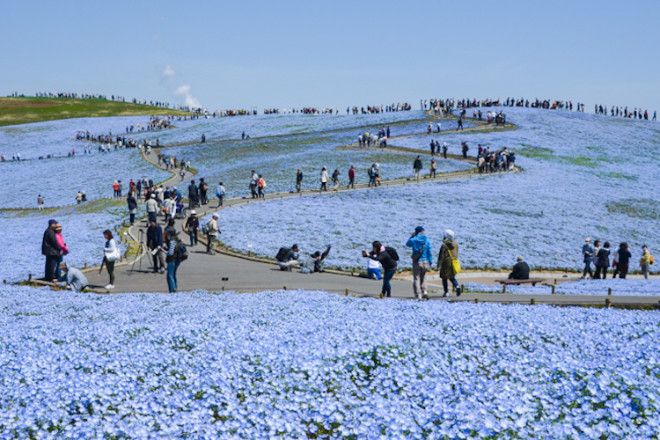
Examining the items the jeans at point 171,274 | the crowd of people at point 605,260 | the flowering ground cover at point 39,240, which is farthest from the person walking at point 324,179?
the jeans at point 171,274

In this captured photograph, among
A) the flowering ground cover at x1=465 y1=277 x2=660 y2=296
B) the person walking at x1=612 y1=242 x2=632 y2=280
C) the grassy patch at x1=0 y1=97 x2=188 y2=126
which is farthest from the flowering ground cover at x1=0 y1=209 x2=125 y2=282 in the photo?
the grassy patch at x1=0 y1=97 x2=188 y2=126

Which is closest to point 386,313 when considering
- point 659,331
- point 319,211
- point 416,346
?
point 416,346

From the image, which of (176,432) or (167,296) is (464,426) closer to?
(176,432)

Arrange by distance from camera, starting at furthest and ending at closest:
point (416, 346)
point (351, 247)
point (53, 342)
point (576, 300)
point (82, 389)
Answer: point (351, 247) < point (576, 300) < point (53, 342) < point (416, 346) < point (82, 389)

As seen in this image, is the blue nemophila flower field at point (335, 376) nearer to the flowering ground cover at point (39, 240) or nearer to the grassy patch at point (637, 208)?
the flowering ground cover at point (39, 240)

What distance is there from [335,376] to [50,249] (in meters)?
16.8

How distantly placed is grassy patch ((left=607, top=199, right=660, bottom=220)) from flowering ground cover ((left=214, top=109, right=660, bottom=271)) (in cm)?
9

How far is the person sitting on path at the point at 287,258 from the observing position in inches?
1135

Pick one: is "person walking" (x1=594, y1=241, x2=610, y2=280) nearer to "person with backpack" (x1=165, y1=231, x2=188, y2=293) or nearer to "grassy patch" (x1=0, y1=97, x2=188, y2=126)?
"person with backpack" (x1=165, y1=231, x2=188, y2=293)

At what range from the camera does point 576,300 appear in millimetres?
19500

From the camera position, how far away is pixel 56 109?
473ft

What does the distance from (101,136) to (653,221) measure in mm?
83933

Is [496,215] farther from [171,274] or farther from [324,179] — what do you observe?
[171,274]

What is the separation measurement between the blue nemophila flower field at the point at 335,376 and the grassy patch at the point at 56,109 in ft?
422
